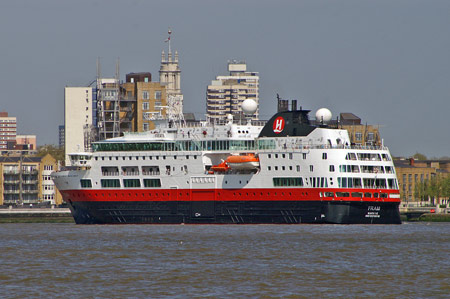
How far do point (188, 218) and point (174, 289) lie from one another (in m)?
44.4

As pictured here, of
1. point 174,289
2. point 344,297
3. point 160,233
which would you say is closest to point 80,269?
point 174,289

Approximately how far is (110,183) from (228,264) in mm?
39167

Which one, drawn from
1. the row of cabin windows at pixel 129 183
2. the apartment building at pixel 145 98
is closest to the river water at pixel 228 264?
the row of cabin windows at pixel 129 183

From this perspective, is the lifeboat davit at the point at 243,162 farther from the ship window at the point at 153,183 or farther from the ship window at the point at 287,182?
the ship window at the point at 153,183

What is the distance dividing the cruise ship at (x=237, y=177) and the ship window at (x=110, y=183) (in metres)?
0.10

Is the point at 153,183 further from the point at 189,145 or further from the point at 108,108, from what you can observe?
the point at 108,108

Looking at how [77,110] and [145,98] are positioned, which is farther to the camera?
[77,110]

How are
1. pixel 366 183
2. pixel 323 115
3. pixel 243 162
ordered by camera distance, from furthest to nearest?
pixel 323 115 → pixel 243 162 → pixel 366 183

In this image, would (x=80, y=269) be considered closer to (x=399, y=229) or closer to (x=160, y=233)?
(x=160, y=233)

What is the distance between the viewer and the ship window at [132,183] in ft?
292

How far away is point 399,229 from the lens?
8019 cm

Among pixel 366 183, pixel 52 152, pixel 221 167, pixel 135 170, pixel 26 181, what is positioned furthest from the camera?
pixel 52 152

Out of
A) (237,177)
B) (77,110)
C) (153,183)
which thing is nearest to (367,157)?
(237,177)

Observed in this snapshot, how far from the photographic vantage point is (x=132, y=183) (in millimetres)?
88938
